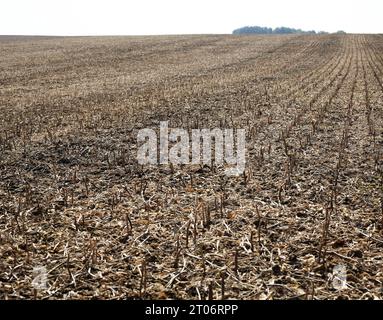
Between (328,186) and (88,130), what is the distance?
6.32 meters

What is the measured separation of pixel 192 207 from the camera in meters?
6.16

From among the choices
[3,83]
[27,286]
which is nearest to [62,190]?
[27,286]

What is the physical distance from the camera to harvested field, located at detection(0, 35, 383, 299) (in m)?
4.39

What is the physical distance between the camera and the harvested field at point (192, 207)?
4.39 metres

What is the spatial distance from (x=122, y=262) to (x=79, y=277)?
1.62ft

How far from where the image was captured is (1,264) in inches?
183

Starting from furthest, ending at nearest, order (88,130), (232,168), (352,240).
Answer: (88,130) < (232,168) < (352,240)

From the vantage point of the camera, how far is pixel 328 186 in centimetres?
685
